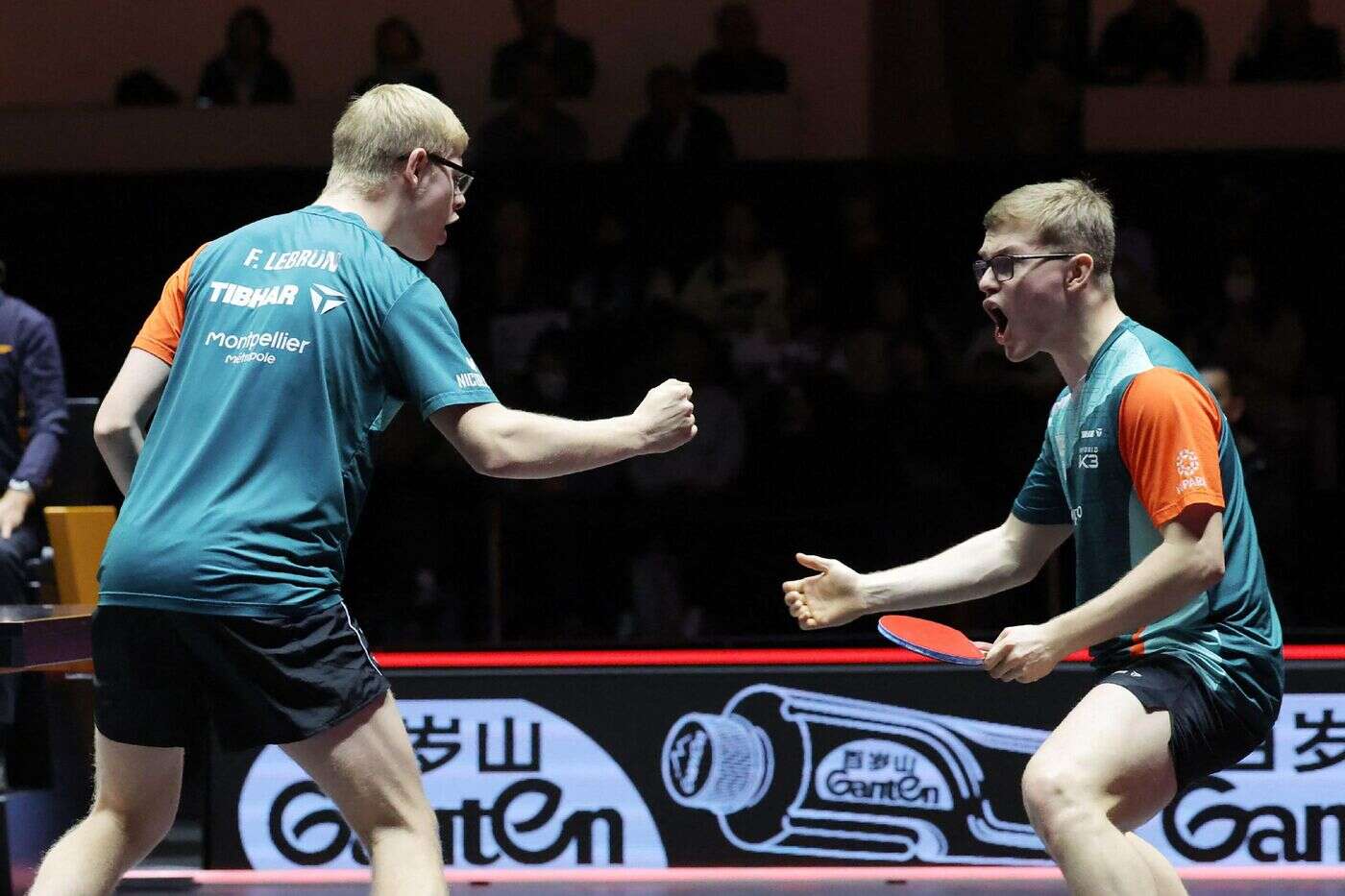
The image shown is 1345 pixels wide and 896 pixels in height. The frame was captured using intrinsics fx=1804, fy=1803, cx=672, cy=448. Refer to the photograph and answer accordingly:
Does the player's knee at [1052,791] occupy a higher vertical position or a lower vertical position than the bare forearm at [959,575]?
lower

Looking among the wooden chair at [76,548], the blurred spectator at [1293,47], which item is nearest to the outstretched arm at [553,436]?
the wooden chair at [76,548]

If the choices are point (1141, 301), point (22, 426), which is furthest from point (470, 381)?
point (1141, 301)

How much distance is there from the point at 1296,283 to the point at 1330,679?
10.6ft

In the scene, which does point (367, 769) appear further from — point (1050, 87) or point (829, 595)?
point (1050, 87)

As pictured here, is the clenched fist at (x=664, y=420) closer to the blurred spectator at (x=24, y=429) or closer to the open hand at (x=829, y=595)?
the open hand at (x=829, y=595)

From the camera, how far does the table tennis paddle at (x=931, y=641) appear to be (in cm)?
293

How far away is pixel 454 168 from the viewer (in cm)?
298

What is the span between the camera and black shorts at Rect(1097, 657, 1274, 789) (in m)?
2.91

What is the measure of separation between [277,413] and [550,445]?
0.41 meters

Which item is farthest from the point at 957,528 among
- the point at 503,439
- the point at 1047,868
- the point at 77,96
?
the point at 77,96

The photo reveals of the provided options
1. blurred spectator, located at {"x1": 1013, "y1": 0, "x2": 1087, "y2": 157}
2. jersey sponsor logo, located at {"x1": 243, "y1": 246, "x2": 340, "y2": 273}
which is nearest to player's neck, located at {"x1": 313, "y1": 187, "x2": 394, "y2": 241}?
jersey sponsor logo, located at {"x1": 243, "y1": 246, "x2": 340, "y2": 273}

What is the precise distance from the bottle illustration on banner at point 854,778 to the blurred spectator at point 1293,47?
14.6ft

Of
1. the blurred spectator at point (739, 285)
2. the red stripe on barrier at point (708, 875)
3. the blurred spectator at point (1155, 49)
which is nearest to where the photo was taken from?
the red stripe on barrier at point (708, 875)

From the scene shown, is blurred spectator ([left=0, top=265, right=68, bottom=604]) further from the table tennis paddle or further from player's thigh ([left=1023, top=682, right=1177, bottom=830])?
player's thigh ([left=1023, top=682, right=1177, bottom=830])
